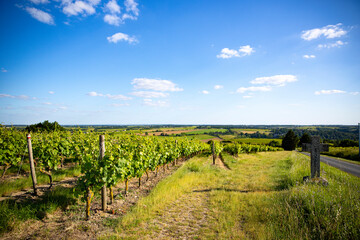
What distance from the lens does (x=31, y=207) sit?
4082 mm

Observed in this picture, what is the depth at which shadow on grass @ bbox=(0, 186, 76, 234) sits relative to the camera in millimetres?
3413

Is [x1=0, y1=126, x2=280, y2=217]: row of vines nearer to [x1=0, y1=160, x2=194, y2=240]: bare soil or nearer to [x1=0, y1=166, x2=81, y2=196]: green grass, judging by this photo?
[x1=0, y1=160, x2=194, y2=240]: bare soil

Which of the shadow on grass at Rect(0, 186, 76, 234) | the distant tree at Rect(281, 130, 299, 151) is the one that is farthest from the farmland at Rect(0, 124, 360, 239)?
the distant tree at Rect(281, 130, 299, 151)

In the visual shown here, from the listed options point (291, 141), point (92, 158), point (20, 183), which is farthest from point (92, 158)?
point (291, 141)

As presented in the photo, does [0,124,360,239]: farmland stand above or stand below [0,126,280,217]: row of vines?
below

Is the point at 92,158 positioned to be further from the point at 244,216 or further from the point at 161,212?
the point at 244,216

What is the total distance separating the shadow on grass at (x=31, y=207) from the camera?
11.2 ft

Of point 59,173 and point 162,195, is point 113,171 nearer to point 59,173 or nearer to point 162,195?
point 162,195

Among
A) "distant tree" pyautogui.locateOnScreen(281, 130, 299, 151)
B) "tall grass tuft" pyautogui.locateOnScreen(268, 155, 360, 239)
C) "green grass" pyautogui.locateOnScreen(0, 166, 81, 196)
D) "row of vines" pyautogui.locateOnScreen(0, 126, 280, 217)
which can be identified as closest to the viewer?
"tall grass tuft" pyautogui.locateOnScreen(268, 155, 360, 239)

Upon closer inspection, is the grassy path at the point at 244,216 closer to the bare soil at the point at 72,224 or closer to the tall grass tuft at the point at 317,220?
the tall grass tuft at the point at 317,220

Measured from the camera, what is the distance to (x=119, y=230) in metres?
3.49

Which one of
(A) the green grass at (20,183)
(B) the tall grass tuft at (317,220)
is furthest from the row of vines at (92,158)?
(B) the tall grass tuft at (317,220)

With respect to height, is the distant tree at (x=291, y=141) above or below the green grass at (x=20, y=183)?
below

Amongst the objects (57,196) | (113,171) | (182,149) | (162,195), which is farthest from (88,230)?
(182,149)
